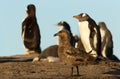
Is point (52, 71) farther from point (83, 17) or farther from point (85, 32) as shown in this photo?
point (83, 17)

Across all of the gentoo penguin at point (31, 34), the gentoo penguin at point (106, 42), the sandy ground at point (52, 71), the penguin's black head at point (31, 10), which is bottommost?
the sandy ground at point (52, 71)

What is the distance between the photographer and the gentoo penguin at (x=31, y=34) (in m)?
29.6

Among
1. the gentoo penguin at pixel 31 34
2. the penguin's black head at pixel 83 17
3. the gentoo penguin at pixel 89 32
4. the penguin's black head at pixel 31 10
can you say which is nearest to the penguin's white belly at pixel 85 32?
the gentoo penguin at pixel 89 32

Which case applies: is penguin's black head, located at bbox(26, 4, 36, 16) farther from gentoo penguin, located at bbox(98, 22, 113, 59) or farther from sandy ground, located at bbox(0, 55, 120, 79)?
sandy ground, located at bbox(0, 55, 120, 79)

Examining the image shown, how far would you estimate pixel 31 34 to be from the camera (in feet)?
98.1

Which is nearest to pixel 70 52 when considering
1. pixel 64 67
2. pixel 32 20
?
pixel 64 67

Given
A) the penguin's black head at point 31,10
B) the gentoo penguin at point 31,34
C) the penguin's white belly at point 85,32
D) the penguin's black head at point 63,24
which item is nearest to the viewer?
the penguin's white belly at point 85,32

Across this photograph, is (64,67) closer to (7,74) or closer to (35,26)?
(7,74)

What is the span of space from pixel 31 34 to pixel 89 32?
7.16 metres

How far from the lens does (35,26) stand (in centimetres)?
3002

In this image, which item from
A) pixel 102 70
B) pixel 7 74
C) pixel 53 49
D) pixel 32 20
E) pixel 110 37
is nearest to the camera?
pixel 7 74

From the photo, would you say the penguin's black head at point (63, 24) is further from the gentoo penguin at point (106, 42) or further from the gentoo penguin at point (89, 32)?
the gentoo penguin at point (89, 32)

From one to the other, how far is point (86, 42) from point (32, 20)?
7083 mm

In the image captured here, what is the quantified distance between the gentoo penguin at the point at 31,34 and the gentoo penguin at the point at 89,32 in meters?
6.62
